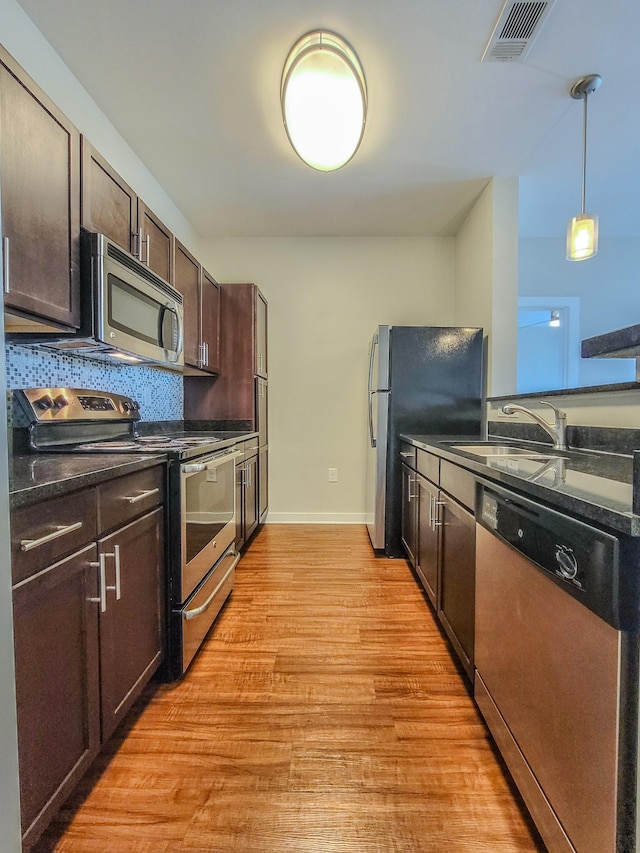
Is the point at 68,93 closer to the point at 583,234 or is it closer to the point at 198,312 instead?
the point at 198,312

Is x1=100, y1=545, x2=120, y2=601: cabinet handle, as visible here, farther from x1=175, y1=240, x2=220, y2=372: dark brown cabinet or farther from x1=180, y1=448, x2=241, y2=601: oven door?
x1=175, y1=240, x2=220, y2=372: dark brown cabinet

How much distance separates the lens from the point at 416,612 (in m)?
2.08

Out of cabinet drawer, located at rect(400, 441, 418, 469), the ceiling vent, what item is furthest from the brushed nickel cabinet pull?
the ceiling vent

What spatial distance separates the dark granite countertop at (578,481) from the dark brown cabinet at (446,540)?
167 mm

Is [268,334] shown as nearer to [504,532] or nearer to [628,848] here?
[504,532]

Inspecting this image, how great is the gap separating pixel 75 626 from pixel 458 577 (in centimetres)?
128

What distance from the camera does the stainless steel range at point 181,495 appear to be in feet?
4.97

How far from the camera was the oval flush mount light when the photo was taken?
1.71m

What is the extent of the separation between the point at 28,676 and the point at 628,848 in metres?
1.13

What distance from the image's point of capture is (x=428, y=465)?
2078 mm

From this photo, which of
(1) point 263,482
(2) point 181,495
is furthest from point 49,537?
(1) point 263,482

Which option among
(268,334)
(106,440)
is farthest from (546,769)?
(268,334)

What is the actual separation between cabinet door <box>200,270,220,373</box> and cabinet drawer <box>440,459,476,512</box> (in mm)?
1844

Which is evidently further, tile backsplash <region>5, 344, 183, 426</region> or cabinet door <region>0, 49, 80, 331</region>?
tile backsplash <region>5, 344, 183, 426</region>
